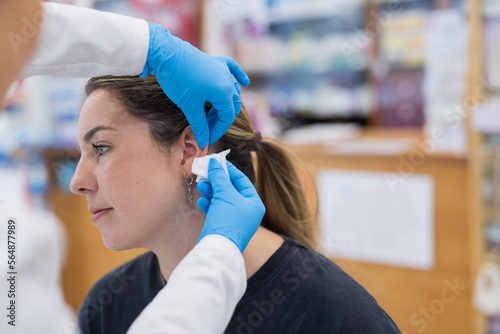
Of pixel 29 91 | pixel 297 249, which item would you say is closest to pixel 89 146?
pixel 297 249

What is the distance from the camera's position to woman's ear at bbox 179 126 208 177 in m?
1.14

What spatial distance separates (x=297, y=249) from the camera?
1192 mm

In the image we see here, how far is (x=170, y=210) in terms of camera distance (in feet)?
3.76

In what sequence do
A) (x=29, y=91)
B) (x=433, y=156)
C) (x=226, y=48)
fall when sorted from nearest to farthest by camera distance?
(x=433, y=156) → (x=226, y=48) → (x=29, y=91)

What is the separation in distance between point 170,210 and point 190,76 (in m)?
0.36

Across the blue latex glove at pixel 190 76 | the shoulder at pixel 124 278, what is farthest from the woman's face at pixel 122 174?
Answer: the shoulder at pixel 124 278

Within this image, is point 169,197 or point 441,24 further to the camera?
point 441,24

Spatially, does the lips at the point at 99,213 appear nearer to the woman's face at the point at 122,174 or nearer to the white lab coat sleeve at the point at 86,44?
the woman's face at the point at 122,174

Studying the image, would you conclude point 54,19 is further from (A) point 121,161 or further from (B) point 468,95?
(B) point 468,95

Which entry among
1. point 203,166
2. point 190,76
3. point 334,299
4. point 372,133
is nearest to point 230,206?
point 203,166

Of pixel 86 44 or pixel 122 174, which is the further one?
pixel 122 174

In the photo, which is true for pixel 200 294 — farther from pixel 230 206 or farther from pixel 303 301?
Result: pixel 303 301

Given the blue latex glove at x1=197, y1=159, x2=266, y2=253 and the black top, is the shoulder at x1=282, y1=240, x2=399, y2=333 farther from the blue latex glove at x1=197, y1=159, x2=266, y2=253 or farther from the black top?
the blue latex glove at x1=197, y1=159, x2=266, y2=253

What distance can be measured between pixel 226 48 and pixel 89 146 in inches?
107
